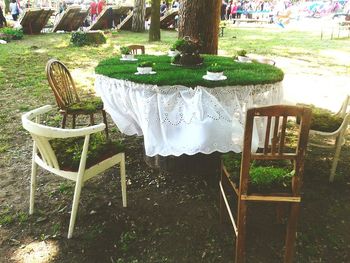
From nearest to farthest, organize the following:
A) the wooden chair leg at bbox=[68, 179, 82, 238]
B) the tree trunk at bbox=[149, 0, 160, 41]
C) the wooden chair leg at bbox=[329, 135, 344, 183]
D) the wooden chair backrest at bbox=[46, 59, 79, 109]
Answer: the wooden chair leg at bbox=[68, 179, 82, 238], the wooden chair leg at bbox=[329, 135, 344, 183], the wooden chair backrest at bbox=[46, 59, 79, 109], the tree trunk at bbox=[149, 0, 160, 41]

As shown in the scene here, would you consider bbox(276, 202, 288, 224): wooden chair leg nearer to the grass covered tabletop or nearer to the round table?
the round table

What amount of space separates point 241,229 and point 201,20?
3.38 m

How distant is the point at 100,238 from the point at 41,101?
12.0ft

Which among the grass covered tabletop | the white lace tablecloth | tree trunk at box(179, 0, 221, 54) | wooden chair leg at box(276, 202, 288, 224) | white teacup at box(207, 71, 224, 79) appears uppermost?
tree trunk at box(179, 0, 221, 54)

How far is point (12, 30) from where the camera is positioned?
1262cm

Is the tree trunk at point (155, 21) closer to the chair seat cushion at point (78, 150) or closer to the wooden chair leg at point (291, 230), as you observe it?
the chair seat cushion at point (78, 150)

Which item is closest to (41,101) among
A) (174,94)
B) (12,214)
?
(12,214)

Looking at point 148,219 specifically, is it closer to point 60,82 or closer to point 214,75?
point 214,75

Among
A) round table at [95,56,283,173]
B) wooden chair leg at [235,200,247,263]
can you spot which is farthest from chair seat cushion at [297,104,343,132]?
wooden chair leg at [235,200,247,263]

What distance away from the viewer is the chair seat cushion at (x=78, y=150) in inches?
94.0

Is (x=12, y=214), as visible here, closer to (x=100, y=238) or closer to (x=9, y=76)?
(x=100, y=238)

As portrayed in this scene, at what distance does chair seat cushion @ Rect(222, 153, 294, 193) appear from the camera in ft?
6.53

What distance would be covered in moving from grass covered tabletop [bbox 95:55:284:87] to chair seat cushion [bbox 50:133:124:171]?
0.55m

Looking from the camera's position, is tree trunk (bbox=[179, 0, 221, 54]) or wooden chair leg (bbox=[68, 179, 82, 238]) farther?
tree trunk (bbox=[179, 0, 221, 54])
